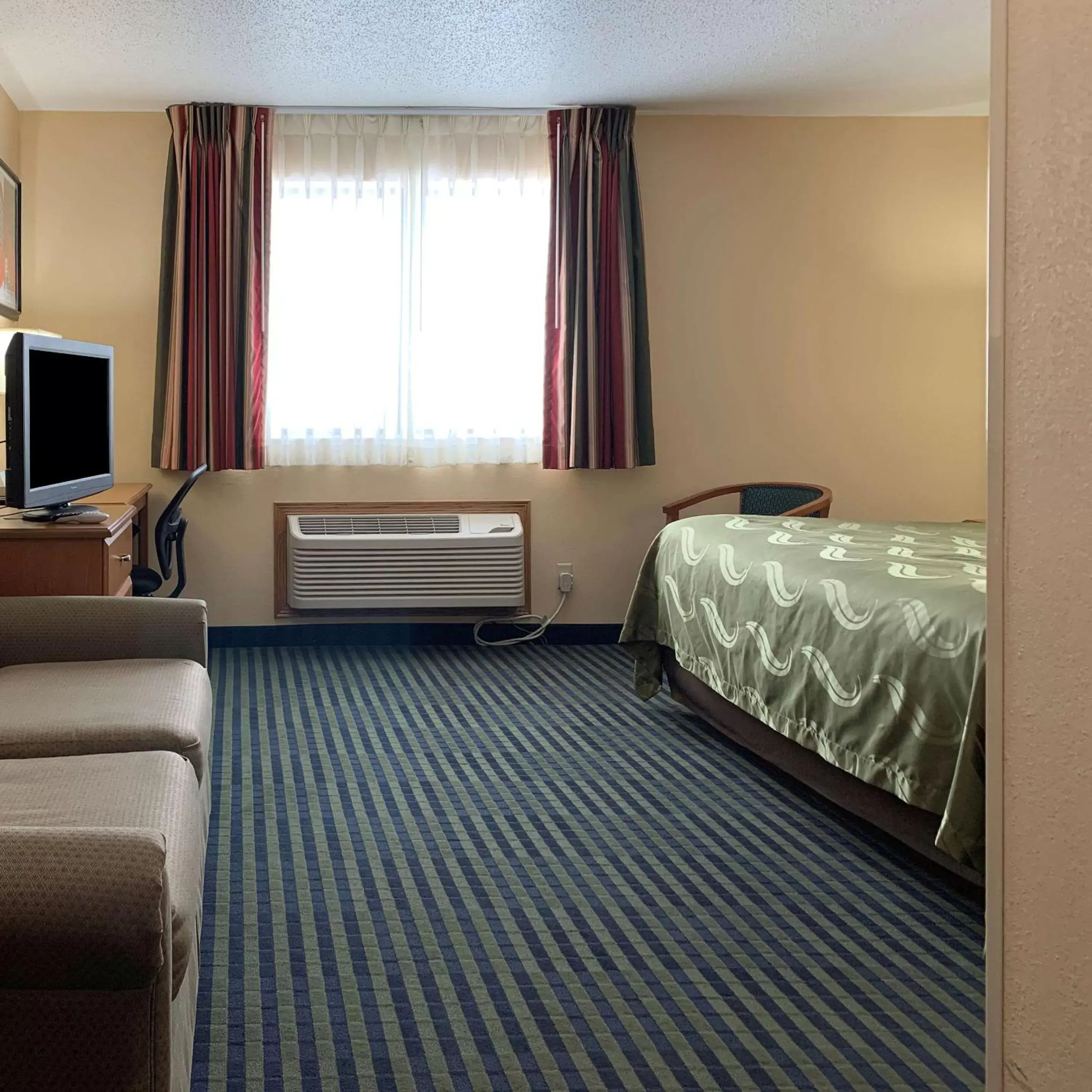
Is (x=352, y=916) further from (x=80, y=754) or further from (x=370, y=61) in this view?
(x=370, y=61)

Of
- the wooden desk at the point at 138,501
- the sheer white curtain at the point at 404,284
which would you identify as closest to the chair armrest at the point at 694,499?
the sheer white curtain at the point at 404,284

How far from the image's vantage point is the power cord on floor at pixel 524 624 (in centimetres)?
536

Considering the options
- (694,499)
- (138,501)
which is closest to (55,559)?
(138,501)

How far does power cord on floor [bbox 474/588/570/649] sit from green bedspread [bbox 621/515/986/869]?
1307mm

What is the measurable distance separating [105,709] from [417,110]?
145 inches

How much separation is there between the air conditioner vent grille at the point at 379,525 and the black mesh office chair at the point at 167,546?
662 millimetres

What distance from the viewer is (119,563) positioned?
3426 millimetres

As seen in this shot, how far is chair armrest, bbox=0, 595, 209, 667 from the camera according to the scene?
2.73 meters

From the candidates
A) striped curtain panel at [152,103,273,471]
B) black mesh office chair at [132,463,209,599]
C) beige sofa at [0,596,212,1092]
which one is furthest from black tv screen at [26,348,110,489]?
striped curtain panel at [152,103,273,471]

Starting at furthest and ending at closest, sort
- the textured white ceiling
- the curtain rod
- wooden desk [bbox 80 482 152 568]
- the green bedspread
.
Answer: the curtain rod, wooden desk [bbox 80 482 152 568], the textured white ceiling, the green bedspread

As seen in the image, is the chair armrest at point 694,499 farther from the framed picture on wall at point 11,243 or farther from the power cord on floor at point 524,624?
the framed picture on wall at point 11,243

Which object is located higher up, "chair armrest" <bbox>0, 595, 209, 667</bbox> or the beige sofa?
"chair armrest" <bbox>0, 595, 209, 667</bbox>

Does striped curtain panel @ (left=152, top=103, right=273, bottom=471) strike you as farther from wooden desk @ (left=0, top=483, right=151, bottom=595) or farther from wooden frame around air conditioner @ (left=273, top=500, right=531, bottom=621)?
wooden desk @ (left=0, top=483, right=151, bottom=595)

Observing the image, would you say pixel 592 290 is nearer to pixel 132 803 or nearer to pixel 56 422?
pixel 56 422
